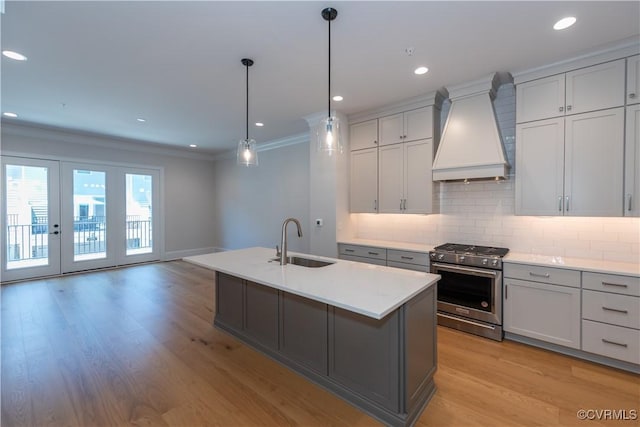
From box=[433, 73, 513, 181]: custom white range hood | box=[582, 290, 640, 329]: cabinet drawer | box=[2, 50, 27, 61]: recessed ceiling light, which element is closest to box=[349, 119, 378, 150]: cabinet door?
box=[433, 73, 513, 181]: custom white range hood

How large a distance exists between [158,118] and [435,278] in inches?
187

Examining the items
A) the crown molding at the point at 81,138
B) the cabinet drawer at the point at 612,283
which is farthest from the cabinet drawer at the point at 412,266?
the crown molding at the point at 81,138

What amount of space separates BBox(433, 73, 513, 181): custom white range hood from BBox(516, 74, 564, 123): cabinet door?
241 mm

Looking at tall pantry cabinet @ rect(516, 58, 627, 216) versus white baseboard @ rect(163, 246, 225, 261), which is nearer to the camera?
tall pantry cabinet @ rect(516, 58, 627, 216)

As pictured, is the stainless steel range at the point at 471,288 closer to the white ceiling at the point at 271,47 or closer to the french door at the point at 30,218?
the white ceiling at the point at 271,47

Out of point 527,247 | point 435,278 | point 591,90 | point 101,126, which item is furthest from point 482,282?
point 101,126

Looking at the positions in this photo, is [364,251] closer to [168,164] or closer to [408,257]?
[408,257]

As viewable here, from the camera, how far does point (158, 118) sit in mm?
4637

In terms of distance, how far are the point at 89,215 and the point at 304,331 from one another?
594 cm

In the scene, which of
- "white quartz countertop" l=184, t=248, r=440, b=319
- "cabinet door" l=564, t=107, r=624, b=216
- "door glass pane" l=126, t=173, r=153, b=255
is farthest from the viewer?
"door glass pane" l=126, t=173, r=153, b=255

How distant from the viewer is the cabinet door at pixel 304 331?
223cm

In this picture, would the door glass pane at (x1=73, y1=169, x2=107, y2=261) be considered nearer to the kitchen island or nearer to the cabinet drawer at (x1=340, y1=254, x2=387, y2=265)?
the kitchen island

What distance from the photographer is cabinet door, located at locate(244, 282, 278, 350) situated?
2618 millimetres

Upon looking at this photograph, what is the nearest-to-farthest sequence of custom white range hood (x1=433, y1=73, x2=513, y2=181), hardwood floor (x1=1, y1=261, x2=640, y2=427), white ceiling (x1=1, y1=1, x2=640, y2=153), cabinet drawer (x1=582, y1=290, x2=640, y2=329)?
hardwood floor (x1=1, y1=261, x2=640, y2=427), white ceiling (x1=1, y1=1, x2=640, y2=153), cabinet drawer (x1=582, y1=290, x2=640, y2=329), custom white range hood (x1=433, y1=73, x2=513, y2=181)
